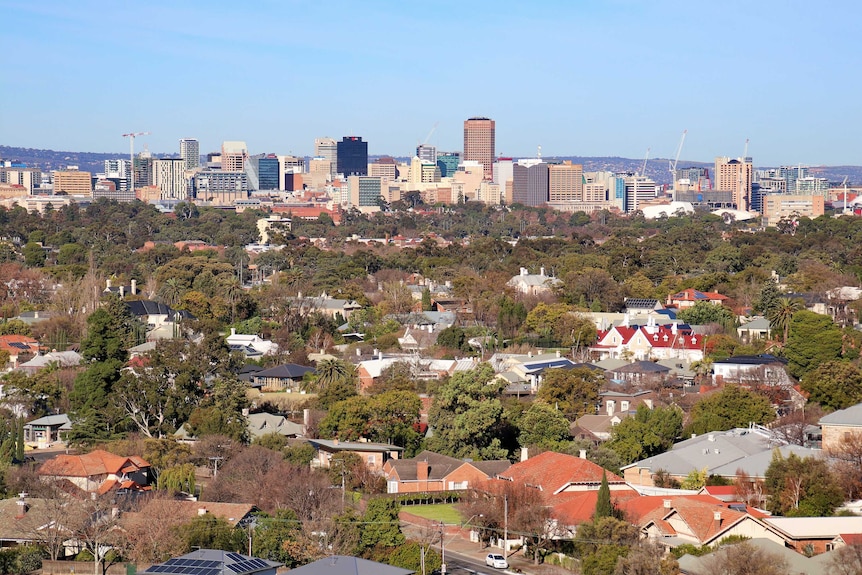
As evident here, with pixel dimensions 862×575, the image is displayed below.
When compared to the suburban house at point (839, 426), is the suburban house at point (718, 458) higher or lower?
lower

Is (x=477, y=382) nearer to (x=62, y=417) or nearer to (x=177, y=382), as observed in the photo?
(x=177, y=382)

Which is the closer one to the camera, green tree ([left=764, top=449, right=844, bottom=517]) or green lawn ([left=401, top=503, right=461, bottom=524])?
green tree ([left=764, top=449, right=844, bottom=517])

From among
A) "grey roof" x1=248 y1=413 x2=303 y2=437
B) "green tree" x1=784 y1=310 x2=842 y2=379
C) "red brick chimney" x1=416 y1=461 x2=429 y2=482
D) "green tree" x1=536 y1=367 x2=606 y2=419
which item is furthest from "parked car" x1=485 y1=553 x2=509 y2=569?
"green tree" x1=784 y1=310 x2=842 y2=379

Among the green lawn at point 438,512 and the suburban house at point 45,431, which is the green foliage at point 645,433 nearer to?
the green lawn at point 438,512

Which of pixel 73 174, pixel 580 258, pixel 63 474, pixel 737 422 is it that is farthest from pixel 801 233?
pixel 73 174

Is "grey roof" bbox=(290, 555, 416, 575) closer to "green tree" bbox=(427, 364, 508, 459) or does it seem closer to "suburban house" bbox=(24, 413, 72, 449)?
"green tree" bbox=(427, 364, 508, 459)

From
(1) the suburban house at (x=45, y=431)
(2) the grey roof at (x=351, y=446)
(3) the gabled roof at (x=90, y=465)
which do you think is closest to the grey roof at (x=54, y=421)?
(1) the suburban house at (x=45, y=431)
